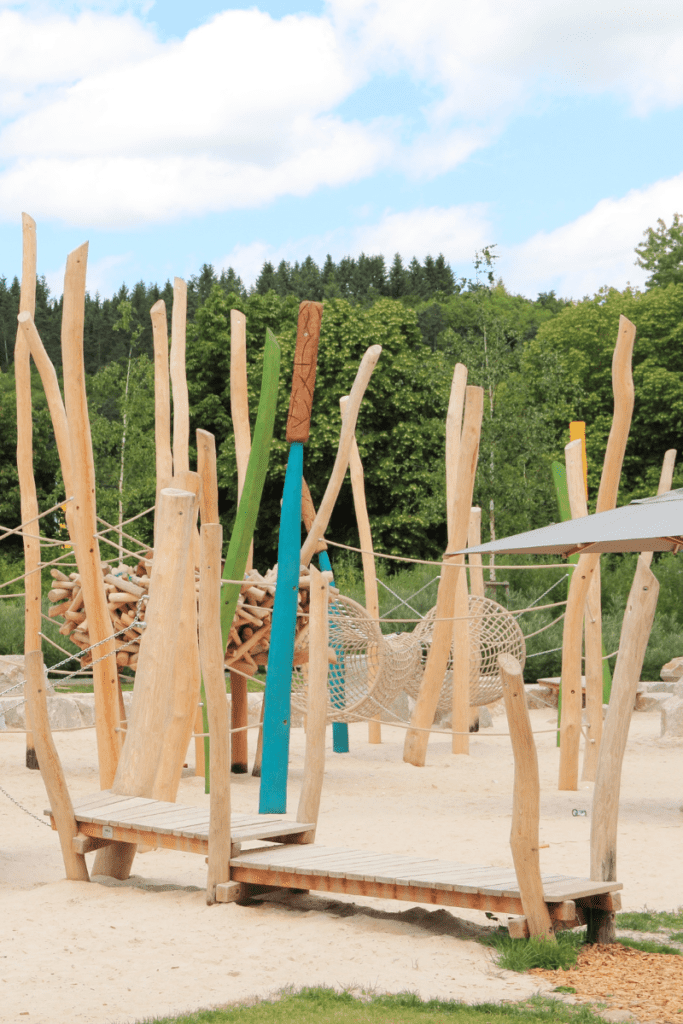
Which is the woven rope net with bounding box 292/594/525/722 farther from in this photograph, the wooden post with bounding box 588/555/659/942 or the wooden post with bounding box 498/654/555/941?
the wooden post with bounding box 498/654/555/941

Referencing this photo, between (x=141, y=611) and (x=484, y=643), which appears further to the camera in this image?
(x=484, y=643)

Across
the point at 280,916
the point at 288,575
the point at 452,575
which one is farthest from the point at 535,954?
the point at 452,575

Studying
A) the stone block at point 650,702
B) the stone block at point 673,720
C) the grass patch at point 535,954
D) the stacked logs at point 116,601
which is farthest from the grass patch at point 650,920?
the stone block at point 650,702

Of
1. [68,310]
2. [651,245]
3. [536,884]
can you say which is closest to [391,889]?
[536,884]

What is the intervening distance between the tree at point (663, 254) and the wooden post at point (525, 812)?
28.3 metres

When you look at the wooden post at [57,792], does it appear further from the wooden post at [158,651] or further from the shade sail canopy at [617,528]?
the shade sail canopy at [617,528]

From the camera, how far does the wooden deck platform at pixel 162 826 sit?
436 centimetres

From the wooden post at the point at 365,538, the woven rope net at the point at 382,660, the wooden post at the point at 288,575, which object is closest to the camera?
the wooden post at the point at 288,575

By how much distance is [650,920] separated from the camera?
415 centimetres

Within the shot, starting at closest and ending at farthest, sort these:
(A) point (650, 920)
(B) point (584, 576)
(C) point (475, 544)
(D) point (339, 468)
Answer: (A) point (650, 920), (D) point (339, 468), (B) point (584, 576), (C) point (475, 544)

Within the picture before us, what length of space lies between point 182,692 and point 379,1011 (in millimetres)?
2567

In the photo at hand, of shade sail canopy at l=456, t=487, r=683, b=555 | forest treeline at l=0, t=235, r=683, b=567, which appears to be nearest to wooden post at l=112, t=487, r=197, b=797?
shade sail canopy at l=456, t=487, r=683, b=555

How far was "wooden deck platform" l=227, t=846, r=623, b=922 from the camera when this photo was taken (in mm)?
3660

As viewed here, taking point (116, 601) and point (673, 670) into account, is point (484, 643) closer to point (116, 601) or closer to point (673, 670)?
point (116, 601)
